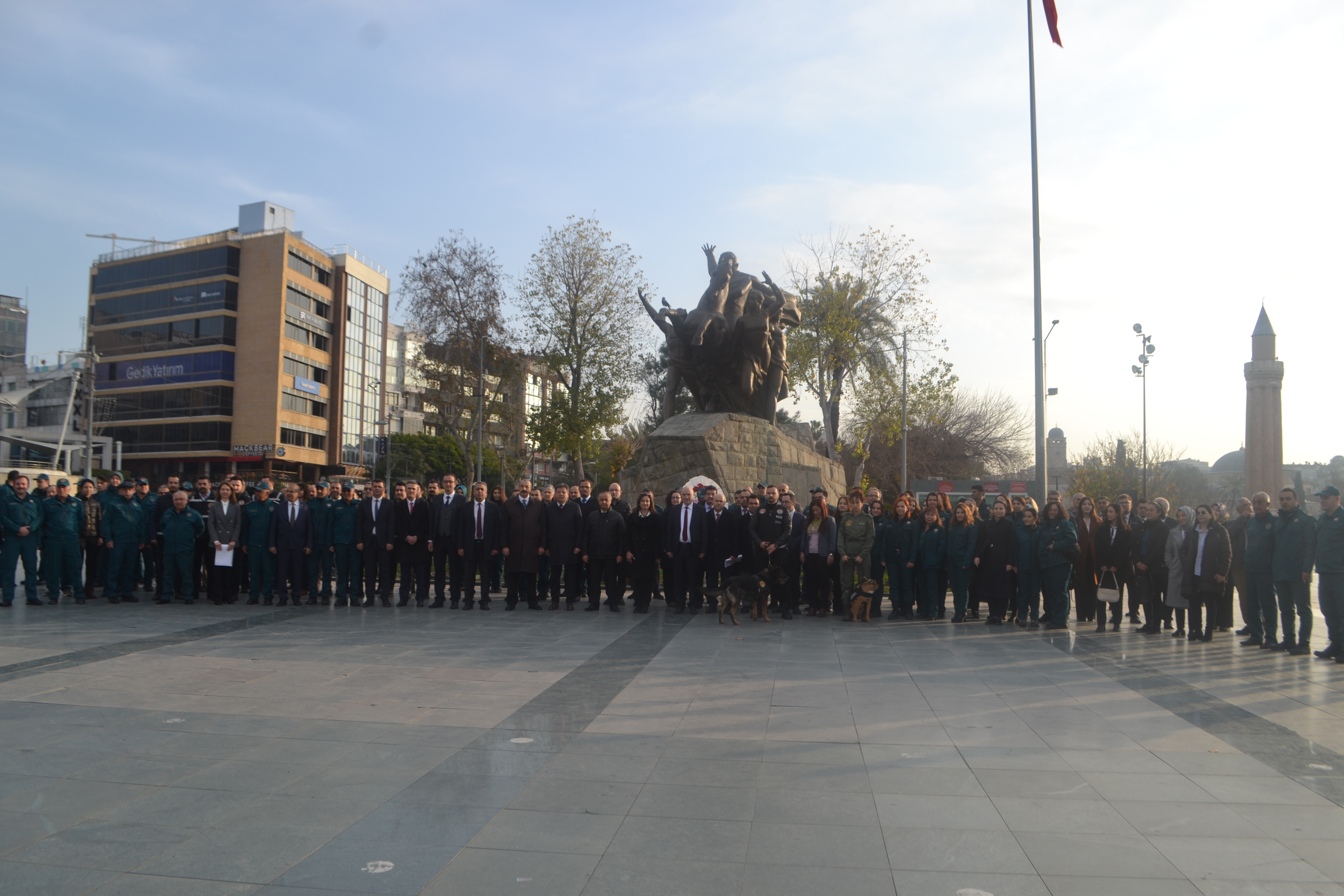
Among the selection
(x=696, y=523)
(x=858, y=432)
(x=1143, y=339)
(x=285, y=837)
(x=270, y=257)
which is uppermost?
(x=270, y=257)

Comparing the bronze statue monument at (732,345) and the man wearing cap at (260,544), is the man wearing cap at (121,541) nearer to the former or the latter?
the man wearing cap at (260,544)

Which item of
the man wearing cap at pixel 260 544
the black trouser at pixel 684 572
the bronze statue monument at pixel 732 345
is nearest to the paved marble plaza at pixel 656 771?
the black trouser at pixel 684 572

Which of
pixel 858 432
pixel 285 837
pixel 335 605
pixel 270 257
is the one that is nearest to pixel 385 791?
pixel 285 837

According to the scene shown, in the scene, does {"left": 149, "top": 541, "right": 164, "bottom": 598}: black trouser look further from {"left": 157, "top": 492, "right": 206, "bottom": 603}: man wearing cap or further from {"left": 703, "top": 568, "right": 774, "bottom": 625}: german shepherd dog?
{"left": 703, "top": 568, "right": 774, "bottom": 625}: german shepherd dog

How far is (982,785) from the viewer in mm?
4930

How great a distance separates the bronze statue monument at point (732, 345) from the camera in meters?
18.0

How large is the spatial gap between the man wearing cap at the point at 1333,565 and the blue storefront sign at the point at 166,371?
2643 inches

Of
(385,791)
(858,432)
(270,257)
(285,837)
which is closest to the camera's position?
(285,837)

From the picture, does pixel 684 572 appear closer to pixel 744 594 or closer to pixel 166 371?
pixel 744 594

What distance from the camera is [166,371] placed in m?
64.8

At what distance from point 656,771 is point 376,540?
29.1ft

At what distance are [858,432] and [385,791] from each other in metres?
34.5

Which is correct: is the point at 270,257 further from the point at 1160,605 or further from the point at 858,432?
the point at 1160,605

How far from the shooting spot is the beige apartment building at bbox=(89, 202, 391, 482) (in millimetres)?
63094
